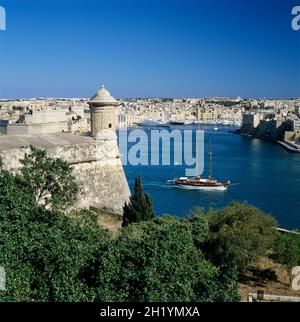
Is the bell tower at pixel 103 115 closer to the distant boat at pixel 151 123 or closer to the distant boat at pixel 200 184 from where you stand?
the distant boat at pixel 200 184

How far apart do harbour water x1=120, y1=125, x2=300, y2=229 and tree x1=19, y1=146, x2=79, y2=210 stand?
6298 millimetres

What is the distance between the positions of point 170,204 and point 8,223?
Answer: 9.02m

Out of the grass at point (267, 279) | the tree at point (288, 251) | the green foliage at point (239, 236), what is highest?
the green foliage at point (239, 236)

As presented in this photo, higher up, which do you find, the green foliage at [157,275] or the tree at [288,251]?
the green foliage at [157,275]

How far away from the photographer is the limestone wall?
5258 millimetres

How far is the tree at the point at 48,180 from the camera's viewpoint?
145 inches

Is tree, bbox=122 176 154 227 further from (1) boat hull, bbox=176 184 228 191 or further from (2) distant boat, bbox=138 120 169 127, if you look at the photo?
(2) distant boat, bbox=138 120 169 127

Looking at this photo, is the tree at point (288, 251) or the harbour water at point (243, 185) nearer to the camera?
the tree at point (288, 251)

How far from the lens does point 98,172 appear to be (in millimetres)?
5547

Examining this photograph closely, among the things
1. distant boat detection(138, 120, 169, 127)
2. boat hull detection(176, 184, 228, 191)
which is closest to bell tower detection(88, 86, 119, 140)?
boat hull detection(176, 184, 228, 191)

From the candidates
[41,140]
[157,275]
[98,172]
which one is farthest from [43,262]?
[98,172]

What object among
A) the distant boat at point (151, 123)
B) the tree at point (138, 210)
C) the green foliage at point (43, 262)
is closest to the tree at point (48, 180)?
the green foliage at point (43, 262)

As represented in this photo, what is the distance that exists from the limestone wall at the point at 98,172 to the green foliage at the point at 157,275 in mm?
2408
